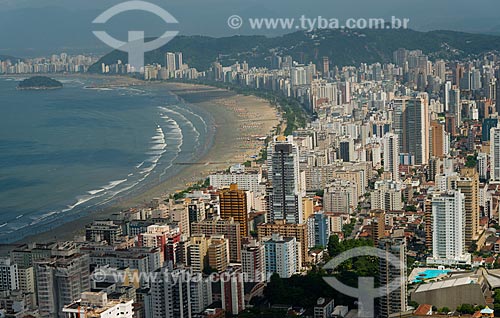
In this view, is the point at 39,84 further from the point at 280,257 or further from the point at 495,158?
the point at 280,257

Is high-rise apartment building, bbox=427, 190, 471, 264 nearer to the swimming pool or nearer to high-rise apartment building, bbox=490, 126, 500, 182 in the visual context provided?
the swimming pool

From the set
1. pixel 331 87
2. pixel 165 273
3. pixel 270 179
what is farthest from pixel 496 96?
pixel 165 273

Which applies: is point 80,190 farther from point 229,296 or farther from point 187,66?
point 187,66

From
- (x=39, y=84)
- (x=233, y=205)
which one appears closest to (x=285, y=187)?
(x=233, y=205)

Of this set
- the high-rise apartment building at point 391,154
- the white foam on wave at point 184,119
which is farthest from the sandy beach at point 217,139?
the high-rise apartment building at point 391,154

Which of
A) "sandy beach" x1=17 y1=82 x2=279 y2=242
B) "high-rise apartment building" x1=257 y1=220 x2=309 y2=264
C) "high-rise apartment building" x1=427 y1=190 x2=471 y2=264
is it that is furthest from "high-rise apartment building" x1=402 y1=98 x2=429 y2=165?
"high-rise apartment building" x1=257 y1=220 x2=309 y2=264
